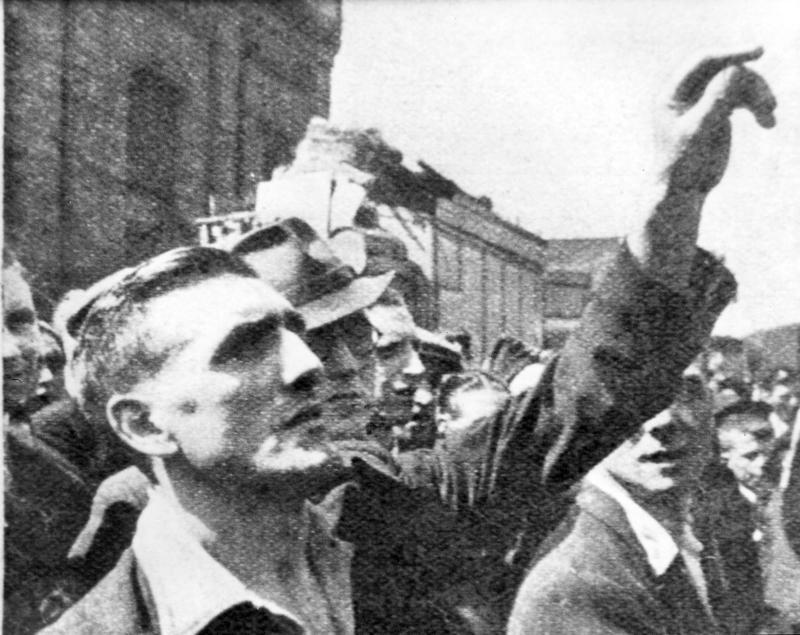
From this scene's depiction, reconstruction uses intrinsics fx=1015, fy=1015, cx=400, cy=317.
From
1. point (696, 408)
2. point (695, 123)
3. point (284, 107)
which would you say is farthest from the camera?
point (284, 107)

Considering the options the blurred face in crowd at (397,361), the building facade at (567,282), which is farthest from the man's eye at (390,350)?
the building facade at (567,282)

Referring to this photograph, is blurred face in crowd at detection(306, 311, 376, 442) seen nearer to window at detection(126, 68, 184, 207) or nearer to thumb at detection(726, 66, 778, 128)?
window at detection(126, 68, 184, 207)

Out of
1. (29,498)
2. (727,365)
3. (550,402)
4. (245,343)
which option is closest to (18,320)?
(29,498)

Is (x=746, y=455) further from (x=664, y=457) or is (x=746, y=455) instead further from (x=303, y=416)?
(x=303, y=416)

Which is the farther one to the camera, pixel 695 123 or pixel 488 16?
pixel 488 16

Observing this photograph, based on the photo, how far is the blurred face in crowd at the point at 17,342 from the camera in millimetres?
947

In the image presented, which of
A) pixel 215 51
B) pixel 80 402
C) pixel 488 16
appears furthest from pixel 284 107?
pixel 80 402

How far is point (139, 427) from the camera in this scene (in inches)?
31.6

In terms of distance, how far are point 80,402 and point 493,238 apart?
430mm

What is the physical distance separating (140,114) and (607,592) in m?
0.63

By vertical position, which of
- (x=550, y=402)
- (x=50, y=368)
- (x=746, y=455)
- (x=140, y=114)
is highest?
(x=140, y=114)

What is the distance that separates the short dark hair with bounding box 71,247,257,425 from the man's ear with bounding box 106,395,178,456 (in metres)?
0.01

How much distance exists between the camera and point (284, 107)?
3.72 ft

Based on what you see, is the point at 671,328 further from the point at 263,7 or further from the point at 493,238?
the point at 263,7
